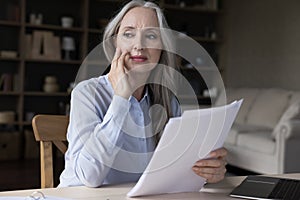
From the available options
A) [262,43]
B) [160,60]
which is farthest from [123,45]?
[262,43]

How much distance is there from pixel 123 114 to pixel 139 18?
0.25 metres

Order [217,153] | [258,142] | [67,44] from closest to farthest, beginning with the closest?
[217,153], [258,142], [67,44]

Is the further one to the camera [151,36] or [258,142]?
[258,142]

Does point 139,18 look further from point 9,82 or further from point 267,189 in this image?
point 9,82

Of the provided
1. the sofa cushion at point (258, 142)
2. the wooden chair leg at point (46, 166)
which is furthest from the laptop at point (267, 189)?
the sofa cushion at point (258, 142)

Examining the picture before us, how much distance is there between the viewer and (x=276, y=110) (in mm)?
4336

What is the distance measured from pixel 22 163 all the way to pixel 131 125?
3561 millimetres

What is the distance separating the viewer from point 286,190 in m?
1.00

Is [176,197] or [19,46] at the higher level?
[19,46]

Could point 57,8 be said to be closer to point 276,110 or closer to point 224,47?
point 224,47

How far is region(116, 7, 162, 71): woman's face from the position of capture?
1030 mm

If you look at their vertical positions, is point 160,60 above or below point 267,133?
above

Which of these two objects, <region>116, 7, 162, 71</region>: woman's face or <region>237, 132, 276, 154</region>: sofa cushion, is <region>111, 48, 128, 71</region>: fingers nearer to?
<region>116, 7, 162, 71</region>: woman's face

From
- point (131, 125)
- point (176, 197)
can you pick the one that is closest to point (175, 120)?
point (176, 197)
